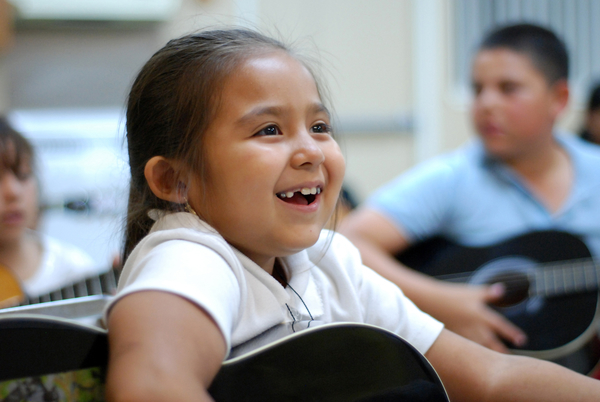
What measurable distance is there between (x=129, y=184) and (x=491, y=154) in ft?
3.16

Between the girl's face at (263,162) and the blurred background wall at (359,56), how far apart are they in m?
1.65

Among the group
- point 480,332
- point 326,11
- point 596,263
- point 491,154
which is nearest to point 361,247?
point 480,332

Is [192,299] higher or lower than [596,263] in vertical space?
higher

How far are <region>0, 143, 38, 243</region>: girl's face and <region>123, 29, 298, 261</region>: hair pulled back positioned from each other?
0.58m

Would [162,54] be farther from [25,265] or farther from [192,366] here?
[25,265]

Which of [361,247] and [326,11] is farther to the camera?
[326,11]

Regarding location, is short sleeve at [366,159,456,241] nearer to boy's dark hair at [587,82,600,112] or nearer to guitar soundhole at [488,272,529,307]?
guitar soundhole at [488,272,529,307]

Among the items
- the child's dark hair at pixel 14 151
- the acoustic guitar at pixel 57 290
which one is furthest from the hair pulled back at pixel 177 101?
the child's dark hair at pixel 14 151

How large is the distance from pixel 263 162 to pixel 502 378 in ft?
1.09

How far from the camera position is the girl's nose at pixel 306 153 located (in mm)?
513

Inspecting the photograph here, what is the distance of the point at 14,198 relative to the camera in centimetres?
105

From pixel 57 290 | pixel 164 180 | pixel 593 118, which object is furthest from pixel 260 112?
pixel 593 118

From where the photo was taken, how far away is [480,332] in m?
1.11

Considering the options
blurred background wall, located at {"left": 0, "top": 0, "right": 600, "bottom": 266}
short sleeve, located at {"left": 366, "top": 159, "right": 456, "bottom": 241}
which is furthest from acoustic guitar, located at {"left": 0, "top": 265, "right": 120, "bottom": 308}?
blurred background wall, located at {"left": 0, "top": 0, "right": 600, "bottom": 266}
